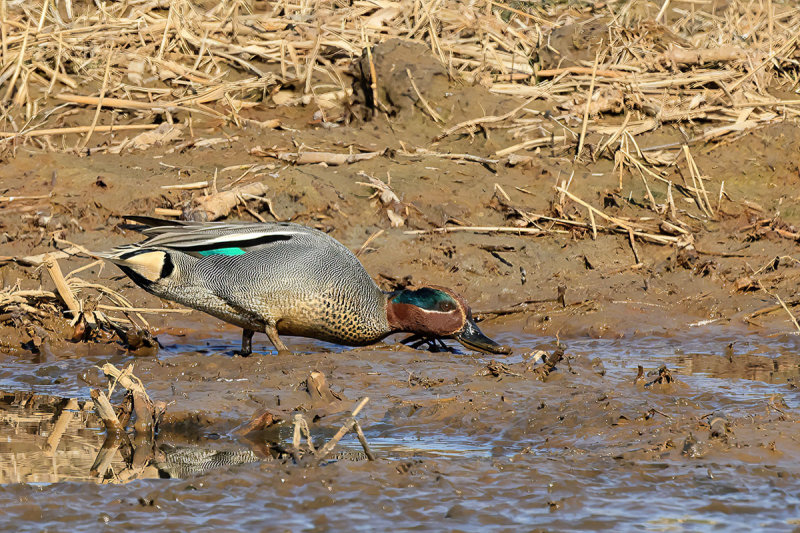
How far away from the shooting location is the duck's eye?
5801 millimetres

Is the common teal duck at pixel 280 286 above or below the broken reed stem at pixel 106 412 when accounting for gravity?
above

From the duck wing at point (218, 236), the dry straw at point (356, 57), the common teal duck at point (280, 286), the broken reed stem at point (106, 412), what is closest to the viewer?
the broken reed stem at point (106, 412)

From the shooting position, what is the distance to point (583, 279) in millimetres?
6891

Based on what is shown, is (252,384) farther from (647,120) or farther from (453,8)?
(453,8)

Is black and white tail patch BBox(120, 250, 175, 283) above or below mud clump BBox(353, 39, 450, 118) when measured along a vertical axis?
below

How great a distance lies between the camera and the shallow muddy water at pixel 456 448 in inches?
127

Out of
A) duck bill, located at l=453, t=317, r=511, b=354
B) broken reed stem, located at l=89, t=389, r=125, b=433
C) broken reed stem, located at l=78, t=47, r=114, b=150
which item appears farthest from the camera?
broken reed stem, located at l=78, t=47, r=114, b=150

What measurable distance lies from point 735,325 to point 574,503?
10.9 ft

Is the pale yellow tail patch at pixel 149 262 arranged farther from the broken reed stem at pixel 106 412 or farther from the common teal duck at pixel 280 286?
the broken reed stem at pixel 106 412

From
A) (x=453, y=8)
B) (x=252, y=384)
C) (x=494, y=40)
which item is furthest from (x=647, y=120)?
(x=252, y=384)

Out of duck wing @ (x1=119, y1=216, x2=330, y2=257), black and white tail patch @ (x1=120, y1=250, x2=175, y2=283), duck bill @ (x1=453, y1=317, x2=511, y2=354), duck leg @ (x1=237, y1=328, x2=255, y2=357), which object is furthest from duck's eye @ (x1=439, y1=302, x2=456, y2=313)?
black and white tail patch @ (x1=120, y1=250, x2=175, y2=283)

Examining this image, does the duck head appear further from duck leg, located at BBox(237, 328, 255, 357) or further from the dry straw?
the dry straw

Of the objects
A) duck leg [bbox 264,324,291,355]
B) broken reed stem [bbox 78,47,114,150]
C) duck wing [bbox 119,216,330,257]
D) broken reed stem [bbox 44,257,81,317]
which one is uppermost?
broken reed stem [bbox 78,47,114,150]

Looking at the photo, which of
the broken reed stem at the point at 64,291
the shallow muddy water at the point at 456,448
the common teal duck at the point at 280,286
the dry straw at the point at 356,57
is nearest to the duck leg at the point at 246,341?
the common teal duck at the point at 280,286
